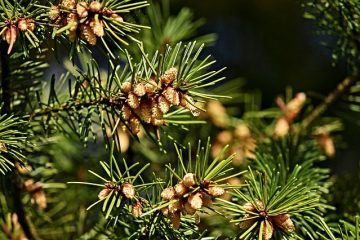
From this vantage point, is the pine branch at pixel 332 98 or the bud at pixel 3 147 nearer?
the bud at pixel 3 147

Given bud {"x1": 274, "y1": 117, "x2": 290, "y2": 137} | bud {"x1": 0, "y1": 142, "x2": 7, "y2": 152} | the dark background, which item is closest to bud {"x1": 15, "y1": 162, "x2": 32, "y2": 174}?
bud {"x1": 0, "y1": 142, "x2": 7, "y2": 152}

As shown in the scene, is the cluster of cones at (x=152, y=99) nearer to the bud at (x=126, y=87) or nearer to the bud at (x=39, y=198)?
the bud at (x=126, y=87)

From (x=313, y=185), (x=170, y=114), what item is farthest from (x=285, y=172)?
(x=170, y=114)

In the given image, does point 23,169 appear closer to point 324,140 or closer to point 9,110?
point 9,110

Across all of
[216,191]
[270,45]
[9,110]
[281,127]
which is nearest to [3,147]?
[9,110]

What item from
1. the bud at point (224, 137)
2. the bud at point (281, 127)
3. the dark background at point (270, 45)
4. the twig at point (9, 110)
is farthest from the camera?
the dark background at point (270, 45)

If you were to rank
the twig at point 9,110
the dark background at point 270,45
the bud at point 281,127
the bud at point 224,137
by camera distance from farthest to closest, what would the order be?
the dark background at point 270,45, the bud at point 224,137, the bud at point 281,127, the twig at point 9,110

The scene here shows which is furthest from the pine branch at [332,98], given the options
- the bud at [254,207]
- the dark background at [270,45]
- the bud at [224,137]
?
the dark background at [270,45]
